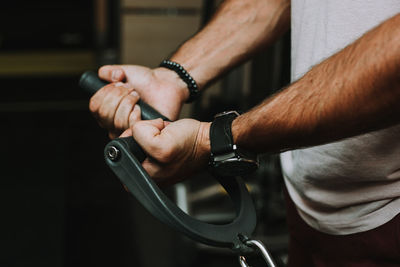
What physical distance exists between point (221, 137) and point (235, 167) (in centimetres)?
5

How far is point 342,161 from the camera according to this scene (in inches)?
29.9

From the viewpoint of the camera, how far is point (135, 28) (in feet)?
12.0

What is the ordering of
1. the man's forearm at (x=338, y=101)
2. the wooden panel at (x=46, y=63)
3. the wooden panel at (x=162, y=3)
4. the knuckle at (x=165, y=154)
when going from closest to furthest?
1. the man's forearm at (x=338, y=101)
2. the knuckle at (x=165, y=154)
3. the wooden panel at (x=162, y=3)
4. the wooden panel at (x=46, y=63)

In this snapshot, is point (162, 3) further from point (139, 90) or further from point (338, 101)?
point (338, 101)

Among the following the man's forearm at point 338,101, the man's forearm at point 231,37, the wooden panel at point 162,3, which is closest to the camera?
the man's forearm at point 338,101

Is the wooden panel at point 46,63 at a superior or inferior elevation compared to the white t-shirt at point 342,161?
inferior

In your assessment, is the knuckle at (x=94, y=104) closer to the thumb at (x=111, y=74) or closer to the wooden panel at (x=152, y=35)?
the thumb at (x=111, y=74)

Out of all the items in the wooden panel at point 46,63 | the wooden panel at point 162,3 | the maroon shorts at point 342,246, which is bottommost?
the wooden panel at point 46,63

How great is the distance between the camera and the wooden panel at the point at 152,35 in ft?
11.9

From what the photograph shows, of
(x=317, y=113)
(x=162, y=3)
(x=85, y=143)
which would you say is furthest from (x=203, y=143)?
(x=162, y=3)

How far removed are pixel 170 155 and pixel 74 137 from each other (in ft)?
9.77

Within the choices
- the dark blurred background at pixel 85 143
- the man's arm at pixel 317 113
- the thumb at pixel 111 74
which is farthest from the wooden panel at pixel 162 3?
the man's arm at pixel 317 113

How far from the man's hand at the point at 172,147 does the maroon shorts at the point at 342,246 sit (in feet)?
Result: 0.92

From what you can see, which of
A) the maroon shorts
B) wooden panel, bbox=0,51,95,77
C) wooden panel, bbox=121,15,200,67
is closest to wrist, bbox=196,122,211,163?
the maroon shorts
